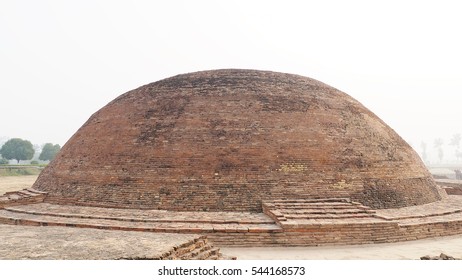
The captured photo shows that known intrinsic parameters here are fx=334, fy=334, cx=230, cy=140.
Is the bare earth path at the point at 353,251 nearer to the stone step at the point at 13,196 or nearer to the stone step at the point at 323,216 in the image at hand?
the stone step at the point at 323,216

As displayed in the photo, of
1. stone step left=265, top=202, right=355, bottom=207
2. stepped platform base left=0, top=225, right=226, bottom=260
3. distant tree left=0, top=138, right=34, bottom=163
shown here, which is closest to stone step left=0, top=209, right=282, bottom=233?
stepped platform base left=0, top=225, right=226, bottom=260

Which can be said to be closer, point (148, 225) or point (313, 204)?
point (148, 225)

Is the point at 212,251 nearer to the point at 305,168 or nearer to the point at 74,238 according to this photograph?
the point at 74,238

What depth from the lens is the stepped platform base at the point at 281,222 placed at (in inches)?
267

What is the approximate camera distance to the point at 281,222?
686 cm

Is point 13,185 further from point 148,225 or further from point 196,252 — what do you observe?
point 196,252

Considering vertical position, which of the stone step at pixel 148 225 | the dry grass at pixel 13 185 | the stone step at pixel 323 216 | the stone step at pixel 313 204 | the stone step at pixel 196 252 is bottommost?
the dry grass at pixel 13 185

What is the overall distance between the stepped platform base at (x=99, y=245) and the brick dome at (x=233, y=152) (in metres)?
1.93

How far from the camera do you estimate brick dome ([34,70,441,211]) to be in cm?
841

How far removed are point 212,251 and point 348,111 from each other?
22.4 ft

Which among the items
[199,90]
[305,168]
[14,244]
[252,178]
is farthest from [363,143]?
[14,244]

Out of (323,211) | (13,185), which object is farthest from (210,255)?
(13,185)

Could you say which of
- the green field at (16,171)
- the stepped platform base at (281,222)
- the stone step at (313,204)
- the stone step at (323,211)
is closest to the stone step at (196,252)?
the stepped platform base at (281,222)

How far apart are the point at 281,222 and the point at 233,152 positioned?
252 centimetres
